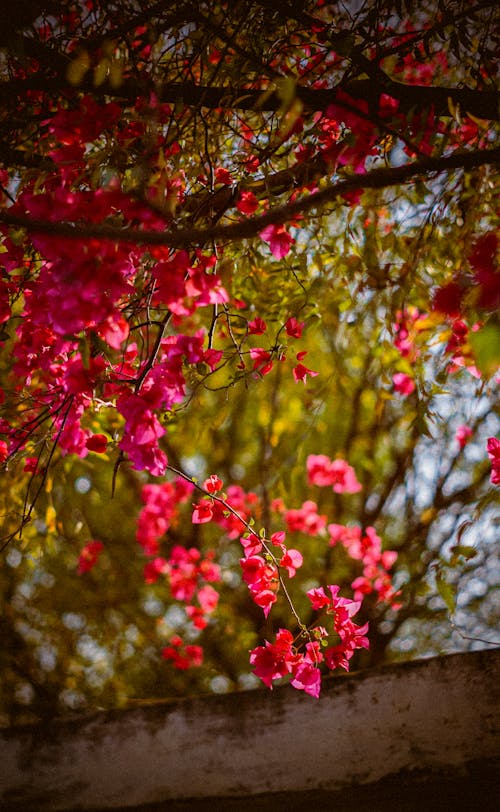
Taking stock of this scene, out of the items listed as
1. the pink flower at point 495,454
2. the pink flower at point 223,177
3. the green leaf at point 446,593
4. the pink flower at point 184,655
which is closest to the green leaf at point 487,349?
the green leaf at point 446,593

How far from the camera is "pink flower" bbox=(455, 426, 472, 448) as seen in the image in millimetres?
3473

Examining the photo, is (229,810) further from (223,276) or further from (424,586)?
(223,276)

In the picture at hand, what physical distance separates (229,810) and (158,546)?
6.87 feet

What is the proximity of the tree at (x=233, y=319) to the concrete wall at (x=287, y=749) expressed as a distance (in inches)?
17.5

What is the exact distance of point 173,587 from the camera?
3824mm

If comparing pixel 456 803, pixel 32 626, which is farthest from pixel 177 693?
pixel 456 803

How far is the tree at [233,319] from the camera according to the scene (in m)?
1.34

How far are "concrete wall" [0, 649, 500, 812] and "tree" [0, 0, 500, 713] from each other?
17.5 inches

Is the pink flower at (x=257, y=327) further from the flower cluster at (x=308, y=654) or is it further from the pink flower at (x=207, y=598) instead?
the pink flower at (x=207, y=598)

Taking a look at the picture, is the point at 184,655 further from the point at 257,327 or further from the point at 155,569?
the point at 257,327

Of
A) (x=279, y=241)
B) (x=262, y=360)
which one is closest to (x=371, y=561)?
(x=262, y=360)

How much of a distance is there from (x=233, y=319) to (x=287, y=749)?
5.38 ft

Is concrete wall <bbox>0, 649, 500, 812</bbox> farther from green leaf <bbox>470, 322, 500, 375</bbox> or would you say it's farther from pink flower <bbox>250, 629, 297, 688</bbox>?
green leaf <bbox>470, 322, 500, 375</bbox>

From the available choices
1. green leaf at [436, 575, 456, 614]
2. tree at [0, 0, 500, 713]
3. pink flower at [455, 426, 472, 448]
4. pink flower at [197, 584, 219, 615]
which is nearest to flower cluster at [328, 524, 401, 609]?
tree at [0, 0, 500, 713]
